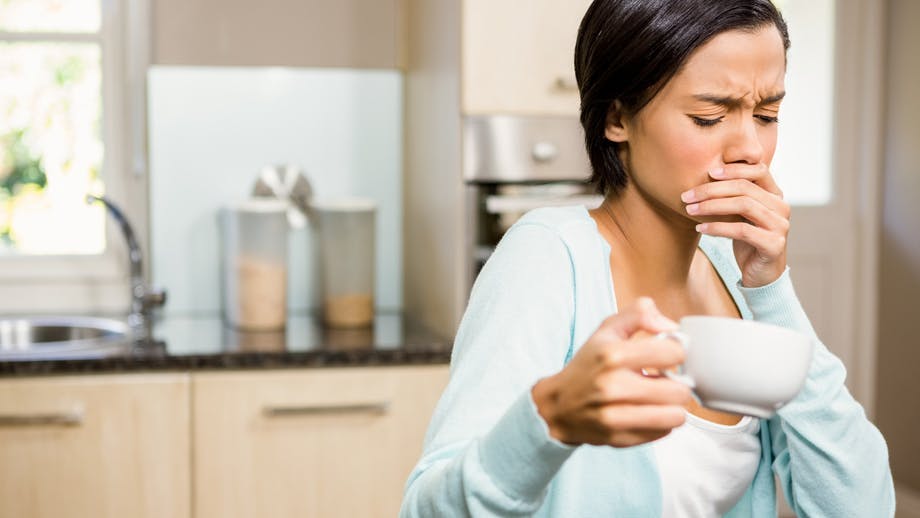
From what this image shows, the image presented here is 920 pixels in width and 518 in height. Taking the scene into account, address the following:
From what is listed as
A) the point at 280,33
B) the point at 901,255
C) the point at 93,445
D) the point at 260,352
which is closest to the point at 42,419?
the point at 93,445

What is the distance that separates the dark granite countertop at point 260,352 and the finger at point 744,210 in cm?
126

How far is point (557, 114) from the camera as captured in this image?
241cm

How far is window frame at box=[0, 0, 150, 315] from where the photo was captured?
2.88 m

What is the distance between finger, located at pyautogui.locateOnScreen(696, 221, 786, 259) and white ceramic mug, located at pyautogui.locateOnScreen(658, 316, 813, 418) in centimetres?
30

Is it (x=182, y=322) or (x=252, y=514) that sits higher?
(x=182, y=322)

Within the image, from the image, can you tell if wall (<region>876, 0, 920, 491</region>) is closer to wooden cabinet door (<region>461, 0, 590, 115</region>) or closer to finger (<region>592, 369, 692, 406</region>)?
wooden cabinet door (<region>461, 0, 590, 115</region>)

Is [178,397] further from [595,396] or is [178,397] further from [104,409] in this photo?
[595,396]

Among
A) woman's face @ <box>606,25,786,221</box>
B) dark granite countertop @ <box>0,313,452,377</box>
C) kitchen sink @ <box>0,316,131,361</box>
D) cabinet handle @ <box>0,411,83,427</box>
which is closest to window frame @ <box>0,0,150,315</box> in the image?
kitchen sink @ <box>0,316,131,361</box>

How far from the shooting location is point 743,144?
1085 mm

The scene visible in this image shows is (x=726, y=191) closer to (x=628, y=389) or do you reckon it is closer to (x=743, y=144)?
(x=743, y=144)

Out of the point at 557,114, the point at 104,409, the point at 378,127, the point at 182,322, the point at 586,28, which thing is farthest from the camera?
the point at 378,127

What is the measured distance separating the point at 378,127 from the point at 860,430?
1.97 metres

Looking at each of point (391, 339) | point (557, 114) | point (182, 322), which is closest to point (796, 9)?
point (557, 114)

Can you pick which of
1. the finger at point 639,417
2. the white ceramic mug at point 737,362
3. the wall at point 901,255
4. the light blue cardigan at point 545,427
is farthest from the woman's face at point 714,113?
the wall at point 901,255
